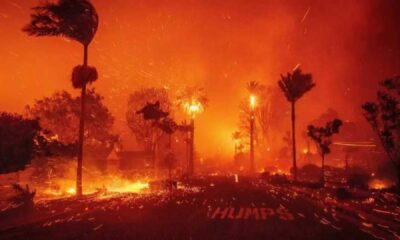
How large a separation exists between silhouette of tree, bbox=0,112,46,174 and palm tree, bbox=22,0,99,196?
767 centimetres

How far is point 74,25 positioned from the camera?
26.8m

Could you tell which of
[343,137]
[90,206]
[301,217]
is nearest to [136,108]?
[90,206]

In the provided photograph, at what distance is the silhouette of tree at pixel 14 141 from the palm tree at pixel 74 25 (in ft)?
25.2

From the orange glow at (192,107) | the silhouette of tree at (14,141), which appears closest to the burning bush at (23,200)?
the silhouette of tree at (14,141)

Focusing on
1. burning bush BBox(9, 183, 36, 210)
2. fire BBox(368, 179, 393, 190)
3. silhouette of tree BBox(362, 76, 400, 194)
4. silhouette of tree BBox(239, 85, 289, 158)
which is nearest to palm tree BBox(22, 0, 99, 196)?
burning bush BBox(9, 183, 36, 210)

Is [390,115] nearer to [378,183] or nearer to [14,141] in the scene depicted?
[378,183]

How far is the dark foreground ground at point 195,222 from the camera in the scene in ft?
42.9

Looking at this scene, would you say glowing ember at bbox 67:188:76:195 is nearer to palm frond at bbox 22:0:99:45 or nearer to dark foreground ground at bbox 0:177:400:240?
dark foreground ground at bbox 0:177:400:240

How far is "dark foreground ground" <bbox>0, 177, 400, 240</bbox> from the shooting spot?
1306 centimetres

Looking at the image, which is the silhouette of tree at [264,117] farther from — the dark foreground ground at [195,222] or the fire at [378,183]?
the dark foreground ground at [195,222]

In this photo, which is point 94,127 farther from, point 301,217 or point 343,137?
point 343,137

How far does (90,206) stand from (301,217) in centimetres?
1151

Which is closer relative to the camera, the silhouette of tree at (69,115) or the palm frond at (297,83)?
the palm frond at (297,83)

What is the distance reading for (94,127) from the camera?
205 ft
